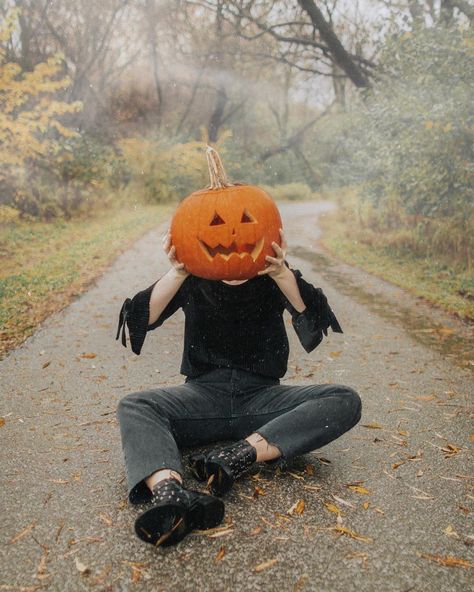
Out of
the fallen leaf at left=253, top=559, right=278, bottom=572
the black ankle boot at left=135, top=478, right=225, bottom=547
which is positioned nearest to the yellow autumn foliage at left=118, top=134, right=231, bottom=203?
the black ankle boot at left=135, top=478, right=225, bottom=547

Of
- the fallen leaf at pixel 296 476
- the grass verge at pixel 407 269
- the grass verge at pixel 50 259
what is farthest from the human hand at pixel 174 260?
the grass verge at pixel 407 269

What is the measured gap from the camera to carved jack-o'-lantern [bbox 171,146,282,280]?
2.94 m

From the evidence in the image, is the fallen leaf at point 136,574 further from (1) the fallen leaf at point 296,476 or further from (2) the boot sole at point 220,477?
(1) the fallen leaf at point 296,476

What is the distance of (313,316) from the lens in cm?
302

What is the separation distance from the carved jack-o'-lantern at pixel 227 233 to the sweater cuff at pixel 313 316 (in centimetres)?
25

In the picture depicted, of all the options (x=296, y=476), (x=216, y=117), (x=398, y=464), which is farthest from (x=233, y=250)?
(x=216, y=117)

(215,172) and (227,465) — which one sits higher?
(215,172)

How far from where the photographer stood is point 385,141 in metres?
9.85

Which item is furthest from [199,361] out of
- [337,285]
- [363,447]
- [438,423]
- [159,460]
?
[337,285]

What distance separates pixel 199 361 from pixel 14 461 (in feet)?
3.74

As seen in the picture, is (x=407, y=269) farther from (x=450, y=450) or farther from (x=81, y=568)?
(x=81, y=568)

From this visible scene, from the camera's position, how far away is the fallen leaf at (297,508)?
2.52m

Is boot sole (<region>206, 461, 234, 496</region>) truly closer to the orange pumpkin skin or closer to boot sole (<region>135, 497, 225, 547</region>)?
boot sole (<region>135, 497, 225, 547</region>)

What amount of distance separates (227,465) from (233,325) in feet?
2.73
